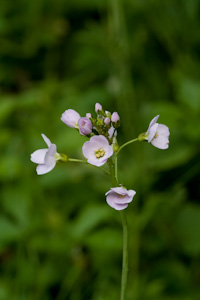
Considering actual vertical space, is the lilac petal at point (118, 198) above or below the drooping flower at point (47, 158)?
below

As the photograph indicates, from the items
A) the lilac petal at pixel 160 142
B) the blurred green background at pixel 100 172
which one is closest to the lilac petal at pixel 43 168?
the lilac petal at pixel 160 142

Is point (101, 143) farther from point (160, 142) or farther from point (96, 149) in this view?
point (160, 142)

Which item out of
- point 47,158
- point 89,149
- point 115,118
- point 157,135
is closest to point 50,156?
point 47,158

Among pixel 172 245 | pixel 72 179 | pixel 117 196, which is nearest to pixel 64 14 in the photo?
pixel 72 179

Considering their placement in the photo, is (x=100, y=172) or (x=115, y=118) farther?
(x=100, y=172)

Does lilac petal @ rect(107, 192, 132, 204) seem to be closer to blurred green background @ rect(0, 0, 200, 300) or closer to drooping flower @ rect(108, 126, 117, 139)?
drooping flower @ rect(108, 126, 117, 139)

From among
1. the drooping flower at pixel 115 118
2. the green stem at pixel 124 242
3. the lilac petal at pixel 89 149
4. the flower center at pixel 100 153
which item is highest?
the drooping flower at pixel 115 118

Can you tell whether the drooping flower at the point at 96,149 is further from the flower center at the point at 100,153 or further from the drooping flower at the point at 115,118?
the drooping flower at the point at 115,118
